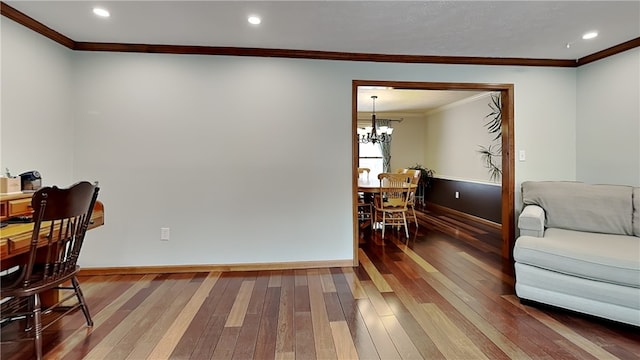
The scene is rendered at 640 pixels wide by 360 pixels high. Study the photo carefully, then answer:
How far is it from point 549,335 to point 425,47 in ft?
8.47

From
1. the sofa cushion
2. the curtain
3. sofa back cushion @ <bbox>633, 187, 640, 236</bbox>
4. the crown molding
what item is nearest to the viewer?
the sofa cushion

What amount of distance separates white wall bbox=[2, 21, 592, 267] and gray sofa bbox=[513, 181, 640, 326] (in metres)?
1.61

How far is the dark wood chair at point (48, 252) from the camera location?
1.80 meters

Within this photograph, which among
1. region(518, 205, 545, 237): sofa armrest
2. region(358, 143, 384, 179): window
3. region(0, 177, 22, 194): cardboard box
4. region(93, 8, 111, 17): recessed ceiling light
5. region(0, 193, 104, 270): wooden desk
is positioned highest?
region(93, 8, 111, 17): recessed ceiling light

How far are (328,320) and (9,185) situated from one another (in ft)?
7.73

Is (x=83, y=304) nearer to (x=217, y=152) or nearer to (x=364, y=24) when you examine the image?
(x=217, y=152)

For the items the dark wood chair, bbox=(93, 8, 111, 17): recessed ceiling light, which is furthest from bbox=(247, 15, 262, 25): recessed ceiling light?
the dark wood chair

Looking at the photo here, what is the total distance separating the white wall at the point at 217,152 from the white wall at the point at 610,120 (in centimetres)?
156

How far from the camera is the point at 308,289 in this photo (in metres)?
2.93

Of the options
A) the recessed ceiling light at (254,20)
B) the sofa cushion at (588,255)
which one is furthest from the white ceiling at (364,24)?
the sofa cushion at (588,255)

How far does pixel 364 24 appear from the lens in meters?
2.75

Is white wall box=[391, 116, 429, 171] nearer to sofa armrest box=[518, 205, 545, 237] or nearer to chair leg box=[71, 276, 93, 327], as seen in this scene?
sofa armrest box=[518, 205, 545, 237]

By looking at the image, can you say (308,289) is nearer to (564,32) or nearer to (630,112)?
(564,32)

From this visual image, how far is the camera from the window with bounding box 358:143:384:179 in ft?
27.2
